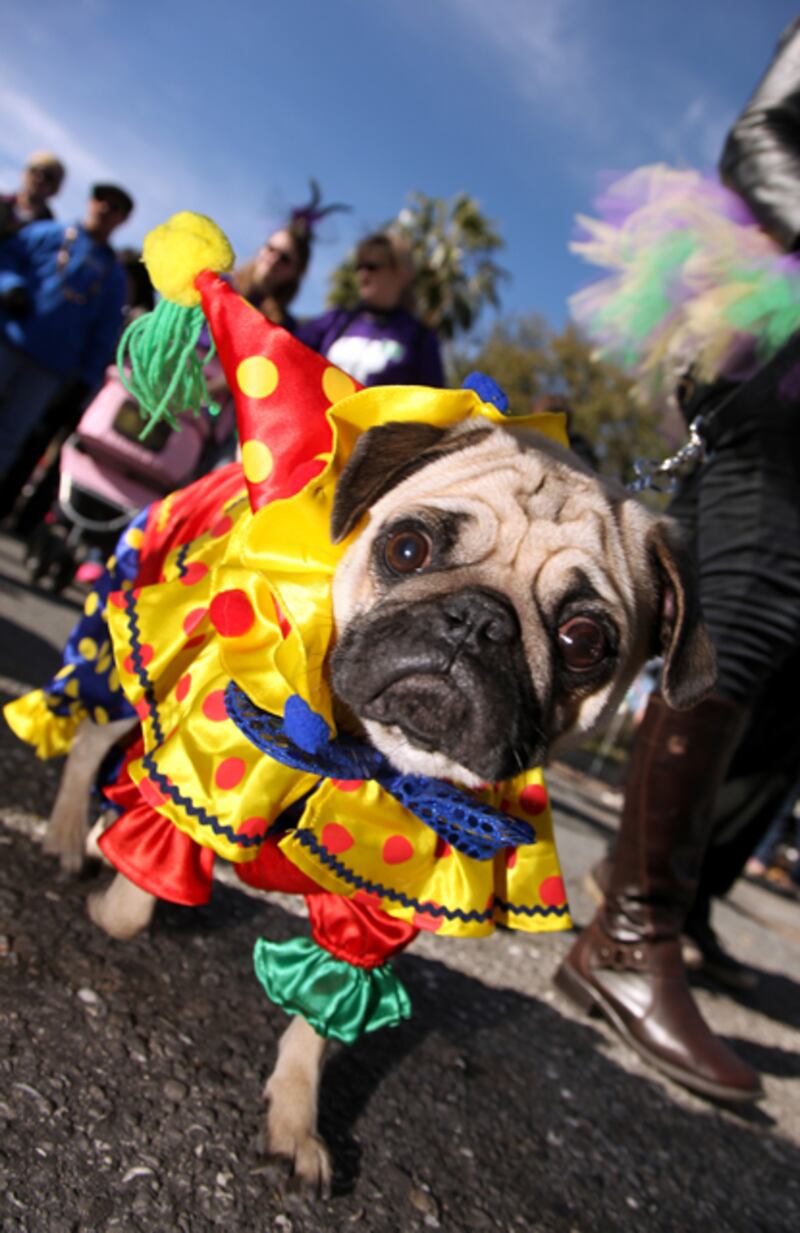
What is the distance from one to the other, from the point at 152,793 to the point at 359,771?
0.45m

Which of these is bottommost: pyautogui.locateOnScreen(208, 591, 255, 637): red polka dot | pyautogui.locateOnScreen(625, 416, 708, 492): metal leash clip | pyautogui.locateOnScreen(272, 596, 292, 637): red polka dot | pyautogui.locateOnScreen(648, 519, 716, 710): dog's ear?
pyautogui.locateOnScreen(208, 591, 255, 637): red polka dot

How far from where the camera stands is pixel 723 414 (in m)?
2.93

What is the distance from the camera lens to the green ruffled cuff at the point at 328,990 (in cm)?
195

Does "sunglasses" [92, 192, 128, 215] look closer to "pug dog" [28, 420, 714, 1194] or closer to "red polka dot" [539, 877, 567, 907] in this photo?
"pug dog" [28, 420, 714, 1194]

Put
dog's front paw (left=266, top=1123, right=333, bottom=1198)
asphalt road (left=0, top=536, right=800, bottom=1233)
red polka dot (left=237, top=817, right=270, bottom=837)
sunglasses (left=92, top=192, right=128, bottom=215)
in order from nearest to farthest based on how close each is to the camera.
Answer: asphalt road (left=0, top=536, right=800, bottom=1233) → dog's front paw (left=266, top=1123, right=333, bottom=1198) → red polka dot (left=237, top=817, right=270, bottom=837) → sunglasses (left=92, top=192, right=128, bottom=215)

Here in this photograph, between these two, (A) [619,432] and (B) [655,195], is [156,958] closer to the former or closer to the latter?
(B) [655,195]

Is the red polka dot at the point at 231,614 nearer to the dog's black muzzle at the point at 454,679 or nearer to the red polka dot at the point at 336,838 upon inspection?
the dog's black muzzle at the point at 454,679

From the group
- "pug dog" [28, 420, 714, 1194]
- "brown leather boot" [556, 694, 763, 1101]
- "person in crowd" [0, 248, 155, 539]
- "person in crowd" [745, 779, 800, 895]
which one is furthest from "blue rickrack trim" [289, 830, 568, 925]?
"person in crowd" [745, 779, 800, 895]

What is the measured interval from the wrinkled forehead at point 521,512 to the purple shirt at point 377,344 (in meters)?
2.90

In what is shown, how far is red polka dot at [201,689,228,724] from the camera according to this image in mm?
2052

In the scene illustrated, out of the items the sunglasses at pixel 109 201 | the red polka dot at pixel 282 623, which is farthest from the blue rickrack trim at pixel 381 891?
the sunglasses at pixel 109 201

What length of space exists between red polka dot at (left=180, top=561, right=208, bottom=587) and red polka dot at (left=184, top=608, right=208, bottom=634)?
11cm

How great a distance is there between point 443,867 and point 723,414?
5.59ft

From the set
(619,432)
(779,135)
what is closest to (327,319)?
(779,135)
